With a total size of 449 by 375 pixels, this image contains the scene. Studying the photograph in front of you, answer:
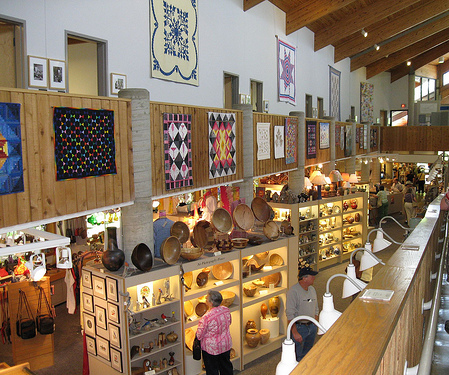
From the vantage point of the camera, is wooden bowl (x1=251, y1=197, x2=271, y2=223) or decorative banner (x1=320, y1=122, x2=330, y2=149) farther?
decorative banner (x1=320, y1=122, x2=330, y2=149)

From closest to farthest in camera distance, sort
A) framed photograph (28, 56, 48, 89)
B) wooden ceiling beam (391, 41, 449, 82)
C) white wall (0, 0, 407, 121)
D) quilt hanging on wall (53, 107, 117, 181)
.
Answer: quilt hanging on wall (53, 107, 117, 181) → framed photograph (28, 56, 48, 89) → white wall (0, 0, 407, 121) → wooden ceiling beam (391, 41, 449, 82)

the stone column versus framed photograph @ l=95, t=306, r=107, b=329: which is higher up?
the stone column

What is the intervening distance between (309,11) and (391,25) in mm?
5435

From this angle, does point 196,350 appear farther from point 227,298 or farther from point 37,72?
point 37,72

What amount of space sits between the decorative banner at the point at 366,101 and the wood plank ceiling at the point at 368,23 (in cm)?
131

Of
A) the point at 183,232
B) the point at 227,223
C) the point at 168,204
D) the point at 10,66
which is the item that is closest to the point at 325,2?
the point at 168,204

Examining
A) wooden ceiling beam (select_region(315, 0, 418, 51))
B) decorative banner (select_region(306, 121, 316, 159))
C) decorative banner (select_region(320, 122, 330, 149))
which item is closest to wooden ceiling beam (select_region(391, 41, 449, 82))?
wooden ceiling beam (select_region(315, 0, 418, 51))

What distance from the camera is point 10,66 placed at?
5.69 m

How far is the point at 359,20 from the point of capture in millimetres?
15062

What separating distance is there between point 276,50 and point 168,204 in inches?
216

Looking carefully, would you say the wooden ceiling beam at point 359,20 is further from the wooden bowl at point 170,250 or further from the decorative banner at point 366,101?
the wooden bowl at point 170,250

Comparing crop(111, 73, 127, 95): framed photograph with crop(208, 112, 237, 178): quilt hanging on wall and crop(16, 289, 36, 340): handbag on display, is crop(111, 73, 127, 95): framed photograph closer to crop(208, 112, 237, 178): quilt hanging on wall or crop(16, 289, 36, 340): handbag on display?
crop(208, 112, 237, 178): quilt hanging on wall

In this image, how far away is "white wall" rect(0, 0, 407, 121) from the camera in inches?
235

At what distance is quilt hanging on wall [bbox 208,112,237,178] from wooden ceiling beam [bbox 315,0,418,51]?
867cm
